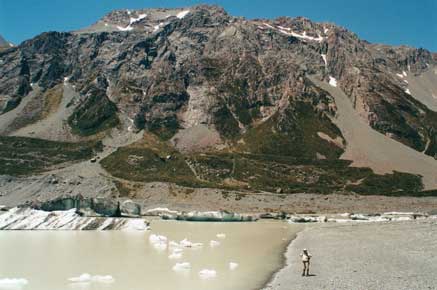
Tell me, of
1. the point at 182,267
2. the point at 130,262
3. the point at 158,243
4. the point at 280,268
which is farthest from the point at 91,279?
the point at 158,243

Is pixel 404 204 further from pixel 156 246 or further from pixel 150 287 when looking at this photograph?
pixel 150 287

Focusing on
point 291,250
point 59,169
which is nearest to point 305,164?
point 59,169

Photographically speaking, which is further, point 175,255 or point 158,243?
point 158,243

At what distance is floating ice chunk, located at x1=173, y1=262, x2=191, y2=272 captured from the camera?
31.9m

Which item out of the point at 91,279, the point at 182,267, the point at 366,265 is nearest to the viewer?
the point at 91,279

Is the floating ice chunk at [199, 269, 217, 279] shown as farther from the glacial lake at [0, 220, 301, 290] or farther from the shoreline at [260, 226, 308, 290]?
the shoreline at [260, 226, 308, 290]

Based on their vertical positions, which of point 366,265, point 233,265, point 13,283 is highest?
point 366,265

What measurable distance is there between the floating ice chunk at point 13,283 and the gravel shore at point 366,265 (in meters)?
13.4

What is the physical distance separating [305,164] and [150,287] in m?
177

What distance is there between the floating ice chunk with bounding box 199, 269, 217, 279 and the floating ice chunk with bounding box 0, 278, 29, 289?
9891 mm

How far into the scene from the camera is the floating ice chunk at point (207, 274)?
2948cm

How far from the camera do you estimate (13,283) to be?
87.5 ft

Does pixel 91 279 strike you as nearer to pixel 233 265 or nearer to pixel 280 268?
pixel 233 265

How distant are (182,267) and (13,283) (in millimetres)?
10473
